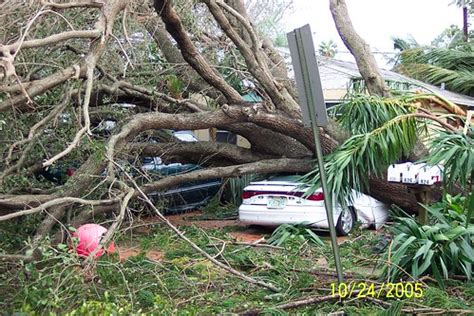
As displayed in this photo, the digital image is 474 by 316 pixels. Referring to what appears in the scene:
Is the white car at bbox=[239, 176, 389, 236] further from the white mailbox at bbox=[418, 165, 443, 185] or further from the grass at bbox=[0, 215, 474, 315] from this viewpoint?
the white mailbox at bbox=[418, 165, 443, 185]

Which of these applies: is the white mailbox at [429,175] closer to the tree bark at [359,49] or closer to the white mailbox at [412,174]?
the white mailbox at [412,174]

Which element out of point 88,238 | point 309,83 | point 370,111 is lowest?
point 88,238

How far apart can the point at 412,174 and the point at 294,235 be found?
2264 millimetres

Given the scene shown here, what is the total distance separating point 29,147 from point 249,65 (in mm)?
3440

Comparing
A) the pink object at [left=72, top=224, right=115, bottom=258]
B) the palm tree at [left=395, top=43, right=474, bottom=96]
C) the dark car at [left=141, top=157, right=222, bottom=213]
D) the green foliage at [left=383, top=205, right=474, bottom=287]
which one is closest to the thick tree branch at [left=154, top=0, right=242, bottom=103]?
the dark car at [left=141, top=157, right=222, bottom=213]

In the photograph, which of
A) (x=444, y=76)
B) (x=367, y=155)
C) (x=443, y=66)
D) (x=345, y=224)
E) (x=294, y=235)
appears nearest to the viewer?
(x=367, y=155)

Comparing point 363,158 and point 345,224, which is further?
point 345,224

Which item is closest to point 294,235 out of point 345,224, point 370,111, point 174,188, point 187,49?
point 345,224

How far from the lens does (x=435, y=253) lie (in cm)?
573

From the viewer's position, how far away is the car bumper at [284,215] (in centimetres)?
941

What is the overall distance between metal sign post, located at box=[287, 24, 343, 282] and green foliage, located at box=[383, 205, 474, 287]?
790 mm

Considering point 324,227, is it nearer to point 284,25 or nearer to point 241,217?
point 241,217

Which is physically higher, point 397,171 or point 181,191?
point 397,171

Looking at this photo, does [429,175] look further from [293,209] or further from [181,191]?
[181,191]
